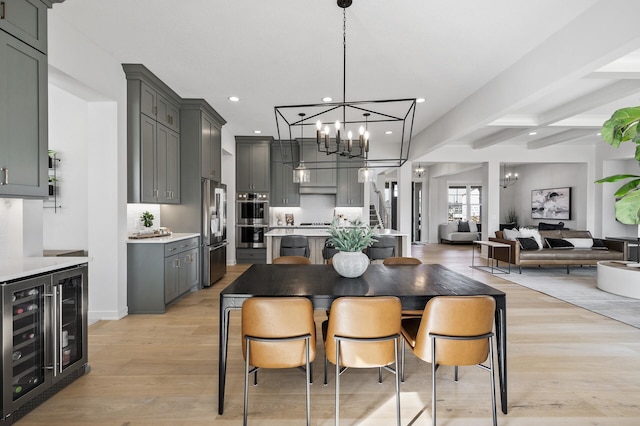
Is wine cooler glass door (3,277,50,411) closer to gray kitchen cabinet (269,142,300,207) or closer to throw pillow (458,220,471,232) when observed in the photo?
gray kitchen cabinet (269,142,300,207)

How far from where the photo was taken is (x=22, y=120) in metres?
2.41

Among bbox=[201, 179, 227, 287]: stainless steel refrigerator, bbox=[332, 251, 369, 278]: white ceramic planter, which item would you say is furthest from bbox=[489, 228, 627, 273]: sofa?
bbox=[201, 179, 227, 287]: stainless steel refrigerator

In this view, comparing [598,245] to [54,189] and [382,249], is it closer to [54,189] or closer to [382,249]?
[382,249]

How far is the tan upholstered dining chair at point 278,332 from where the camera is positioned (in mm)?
1974

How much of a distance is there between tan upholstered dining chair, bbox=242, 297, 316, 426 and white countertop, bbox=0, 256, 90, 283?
1387mm

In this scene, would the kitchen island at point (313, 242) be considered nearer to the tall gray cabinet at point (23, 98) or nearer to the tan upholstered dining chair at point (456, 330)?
the tall gray cabinet at point (23, 98)

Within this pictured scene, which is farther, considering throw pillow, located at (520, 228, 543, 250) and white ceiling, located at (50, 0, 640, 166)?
throw pillow, located at (520, 228, 543, 250)

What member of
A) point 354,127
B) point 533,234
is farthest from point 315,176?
point 533,234

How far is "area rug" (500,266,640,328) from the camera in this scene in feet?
14.5

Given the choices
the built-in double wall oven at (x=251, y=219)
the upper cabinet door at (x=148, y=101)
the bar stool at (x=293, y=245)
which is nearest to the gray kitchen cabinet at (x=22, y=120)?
the upper cabinet door at (x=148, y=101)

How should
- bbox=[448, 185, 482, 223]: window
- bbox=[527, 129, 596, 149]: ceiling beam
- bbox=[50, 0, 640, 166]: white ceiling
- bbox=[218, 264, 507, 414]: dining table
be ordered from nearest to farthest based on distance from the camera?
bbox=[218, 264, 507, 414]: dining table, bbox=[50, 0, 640, 166]: white ceiling, bbox=[527, 129, 596, 149]: ceiling beam, bbox=[448, 185, 482, 223]: window

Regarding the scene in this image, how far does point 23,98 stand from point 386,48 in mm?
3223

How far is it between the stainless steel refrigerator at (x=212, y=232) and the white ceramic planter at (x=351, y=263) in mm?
3424

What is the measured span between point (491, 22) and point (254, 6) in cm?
214
